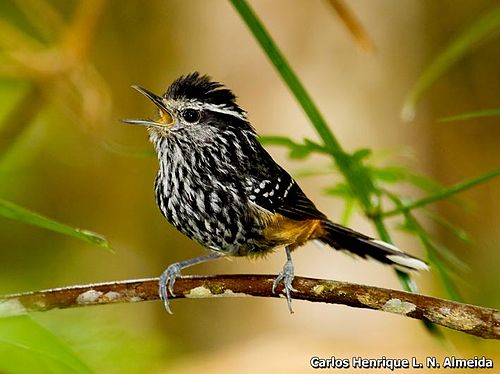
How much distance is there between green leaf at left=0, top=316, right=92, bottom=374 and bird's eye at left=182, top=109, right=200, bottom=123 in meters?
1.17

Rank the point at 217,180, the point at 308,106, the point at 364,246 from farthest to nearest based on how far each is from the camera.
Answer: the point at 364,246 → the point at 217,180 → the point at 308,106

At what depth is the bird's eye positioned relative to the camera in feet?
6.89

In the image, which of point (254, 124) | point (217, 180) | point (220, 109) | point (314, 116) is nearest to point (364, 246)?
point (217, 180)

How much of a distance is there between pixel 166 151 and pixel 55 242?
462 centimetres

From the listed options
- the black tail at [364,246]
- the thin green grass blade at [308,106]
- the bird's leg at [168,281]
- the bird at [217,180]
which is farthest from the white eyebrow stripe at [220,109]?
the black tail at [364,246]

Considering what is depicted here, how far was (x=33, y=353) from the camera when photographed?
981 millimetres

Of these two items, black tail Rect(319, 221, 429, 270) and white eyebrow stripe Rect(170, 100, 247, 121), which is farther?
black tail Rect(319, 221, 429, 270)

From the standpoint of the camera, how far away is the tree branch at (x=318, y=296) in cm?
171

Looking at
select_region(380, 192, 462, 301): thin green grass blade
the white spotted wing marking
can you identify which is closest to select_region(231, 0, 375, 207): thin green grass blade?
select_region(380, 192, 462, 301): thin green grass blade

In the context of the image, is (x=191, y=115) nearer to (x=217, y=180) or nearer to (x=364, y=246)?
(x=217, y=180)

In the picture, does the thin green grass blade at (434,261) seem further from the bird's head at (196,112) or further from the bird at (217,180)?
the bird's head at (196,112)

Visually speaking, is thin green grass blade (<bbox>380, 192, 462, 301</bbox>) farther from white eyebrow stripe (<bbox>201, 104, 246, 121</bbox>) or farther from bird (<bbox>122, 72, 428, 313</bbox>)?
white eyebrow stripe (<bbox>201, 104, 246, 121</bbox>)

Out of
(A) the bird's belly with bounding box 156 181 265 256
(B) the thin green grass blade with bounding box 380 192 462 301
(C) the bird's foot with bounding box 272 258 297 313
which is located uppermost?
(A) the bird's belly with bounding box 156 181 265 256

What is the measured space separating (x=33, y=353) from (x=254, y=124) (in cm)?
342
